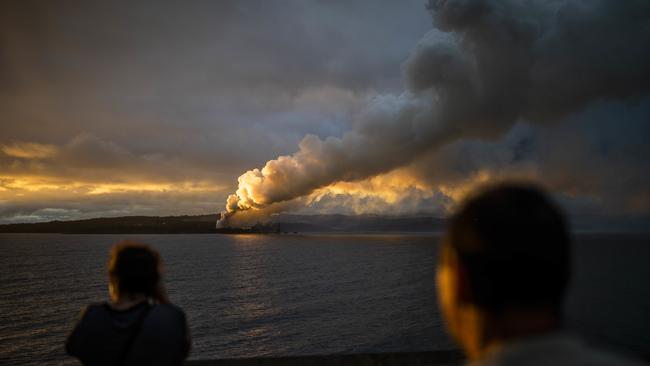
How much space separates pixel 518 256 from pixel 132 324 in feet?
9.24

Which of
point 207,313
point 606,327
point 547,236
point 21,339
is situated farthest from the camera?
point 207,313

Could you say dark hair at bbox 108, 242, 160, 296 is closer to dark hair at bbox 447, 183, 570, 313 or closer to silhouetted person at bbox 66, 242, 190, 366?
silhouetted person at bbox 66, 242, 190, 366

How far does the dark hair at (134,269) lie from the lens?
10.5 feet

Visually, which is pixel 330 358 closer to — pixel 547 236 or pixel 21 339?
pixel 547 236

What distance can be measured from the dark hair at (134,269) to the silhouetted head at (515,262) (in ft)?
8.82

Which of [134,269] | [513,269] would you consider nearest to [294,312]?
[134,269]

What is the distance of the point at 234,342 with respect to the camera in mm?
33844

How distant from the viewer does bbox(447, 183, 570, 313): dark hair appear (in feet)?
4.09

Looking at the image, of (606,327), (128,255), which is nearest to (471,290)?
(128,255)

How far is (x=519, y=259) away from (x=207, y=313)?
1858 inches

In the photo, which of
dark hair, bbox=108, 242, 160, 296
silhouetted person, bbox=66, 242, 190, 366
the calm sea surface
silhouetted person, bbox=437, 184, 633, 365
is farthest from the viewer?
the calm sea surface

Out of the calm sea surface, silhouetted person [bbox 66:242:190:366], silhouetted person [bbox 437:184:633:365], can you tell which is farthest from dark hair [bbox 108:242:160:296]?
the calm sea surface

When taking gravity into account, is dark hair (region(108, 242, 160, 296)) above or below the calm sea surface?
above

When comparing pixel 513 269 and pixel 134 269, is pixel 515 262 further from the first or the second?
pixel 134 269
